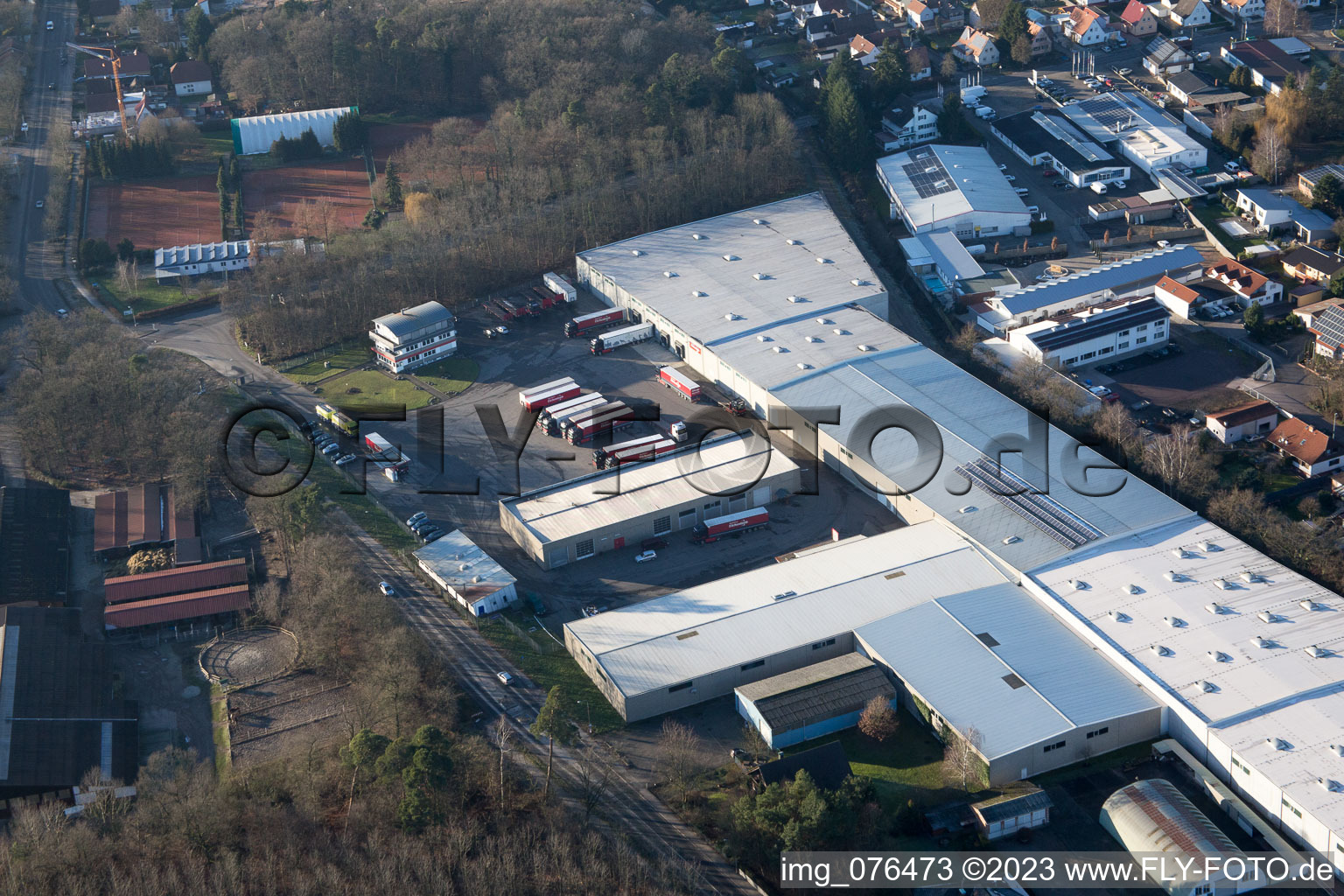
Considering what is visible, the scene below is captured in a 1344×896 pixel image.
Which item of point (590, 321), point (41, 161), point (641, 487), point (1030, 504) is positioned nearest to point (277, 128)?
point (41, 161)

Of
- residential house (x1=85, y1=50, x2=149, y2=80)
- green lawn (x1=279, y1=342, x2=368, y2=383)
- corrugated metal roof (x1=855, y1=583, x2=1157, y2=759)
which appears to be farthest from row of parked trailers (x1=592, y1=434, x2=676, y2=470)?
residential house (x1=85, y1=50, x2=149, y2=80)

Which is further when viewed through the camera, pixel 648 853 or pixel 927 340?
pixel 927 340

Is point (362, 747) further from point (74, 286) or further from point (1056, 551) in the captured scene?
point (74, 286)

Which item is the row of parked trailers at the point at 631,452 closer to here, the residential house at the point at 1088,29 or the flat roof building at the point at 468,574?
the flat roof building at the point at 468,574

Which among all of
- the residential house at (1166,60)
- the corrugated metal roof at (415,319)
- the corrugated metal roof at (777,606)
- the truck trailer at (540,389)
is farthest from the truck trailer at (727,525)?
the residential house at (1166,60)

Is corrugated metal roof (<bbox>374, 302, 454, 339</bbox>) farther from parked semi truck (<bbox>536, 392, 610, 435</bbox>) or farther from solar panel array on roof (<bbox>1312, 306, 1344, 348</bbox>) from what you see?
solar panel array on roof (<bbox>1312, 306, 1344, 348</bbox>)

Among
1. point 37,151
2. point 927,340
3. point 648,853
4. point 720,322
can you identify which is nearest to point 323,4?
point 37,151
